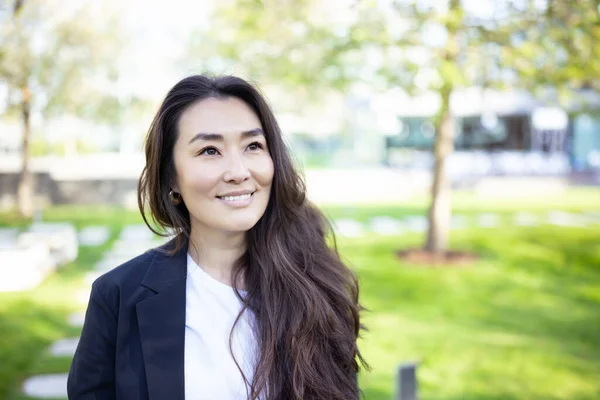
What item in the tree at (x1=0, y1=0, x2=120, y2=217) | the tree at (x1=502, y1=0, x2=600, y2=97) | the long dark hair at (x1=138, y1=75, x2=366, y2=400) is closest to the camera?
the long dark hair at (x1=138, y1=75, x2=366, y2=400)

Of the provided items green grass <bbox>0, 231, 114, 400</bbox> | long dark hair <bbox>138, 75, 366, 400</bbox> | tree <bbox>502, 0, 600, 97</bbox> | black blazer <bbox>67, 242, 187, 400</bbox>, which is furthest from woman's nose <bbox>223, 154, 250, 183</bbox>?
tree <bbox>502, 0, 600, 97</bbox>

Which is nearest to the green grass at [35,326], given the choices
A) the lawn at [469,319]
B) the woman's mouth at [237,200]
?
the lawn at [469,319]

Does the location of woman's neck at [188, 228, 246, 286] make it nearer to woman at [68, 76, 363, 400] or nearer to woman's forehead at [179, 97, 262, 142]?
woman at [68, 76, 363, 400]

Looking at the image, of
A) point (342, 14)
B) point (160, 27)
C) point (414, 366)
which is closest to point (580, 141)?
point (160, 27)

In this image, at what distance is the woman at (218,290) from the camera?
164 cm

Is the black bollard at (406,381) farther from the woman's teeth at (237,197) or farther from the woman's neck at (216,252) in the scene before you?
the woman's teeth at (237,197)

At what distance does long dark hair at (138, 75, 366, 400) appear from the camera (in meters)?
1.71

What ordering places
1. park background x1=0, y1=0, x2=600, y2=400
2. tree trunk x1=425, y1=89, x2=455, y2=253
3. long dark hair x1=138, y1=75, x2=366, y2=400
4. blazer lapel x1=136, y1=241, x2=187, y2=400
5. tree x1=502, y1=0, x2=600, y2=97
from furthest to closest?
tree trunk x1=425, y1=89, x2=455, y2=253
tree x1=502, y1=0, x2=600, y2=97
park background x1=0, y1=0, x2=600, y2=400
long dark hair x1=138, y1=75, x2=366, y2=400
blazer lapel x1=136, y1=241, x2=187, y2=400

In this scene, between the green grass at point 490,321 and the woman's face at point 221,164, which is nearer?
the woman's face at point 221,164

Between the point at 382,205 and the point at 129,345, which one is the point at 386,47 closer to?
the point at 129,345

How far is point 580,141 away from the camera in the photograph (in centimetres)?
2695

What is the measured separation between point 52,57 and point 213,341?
30.6 ft

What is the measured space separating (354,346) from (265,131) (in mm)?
729

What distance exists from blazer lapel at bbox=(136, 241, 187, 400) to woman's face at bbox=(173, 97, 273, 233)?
209 millimetres
